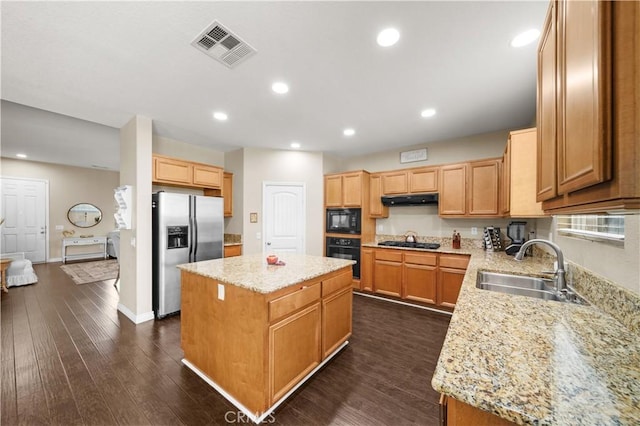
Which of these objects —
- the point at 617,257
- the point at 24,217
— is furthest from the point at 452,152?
the point at 24,217

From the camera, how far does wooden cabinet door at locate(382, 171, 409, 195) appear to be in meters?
4.27

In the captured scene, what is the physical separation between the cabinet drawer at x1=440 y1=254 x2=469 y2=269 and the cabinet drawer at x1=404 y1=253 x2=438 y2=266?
95 millimetres

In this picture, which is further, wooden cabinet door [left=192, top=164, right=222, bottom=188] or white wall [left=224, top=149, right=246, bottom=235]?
white wall [left=224, top=149, right=246, bottom=235]

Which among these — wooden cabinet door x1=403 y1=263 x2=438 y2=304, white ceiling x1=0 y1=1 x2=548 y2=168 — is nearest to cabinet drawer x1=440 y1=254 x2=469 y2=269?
wooden cabinet door x1=403 y1=263 x2=438 y2=304

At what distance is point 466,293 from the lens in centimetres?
151

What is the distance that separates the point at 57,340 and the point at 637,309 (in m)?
4.64

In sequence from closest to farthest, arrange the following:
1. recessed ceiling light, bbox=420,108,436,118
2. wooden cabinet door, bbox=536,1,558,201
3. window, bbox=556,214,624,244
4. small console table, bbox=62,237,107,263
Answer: wooden cabinet door, bbox=536,1,558,201, window, bbox=556,214,624,244, recessed ceiling light, bbox=420,108,436,118, small console table, bbox=62,237,107,263

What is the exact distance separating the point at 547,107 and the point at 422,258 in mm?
2909

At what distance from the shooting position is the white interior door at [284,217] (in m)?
4.64

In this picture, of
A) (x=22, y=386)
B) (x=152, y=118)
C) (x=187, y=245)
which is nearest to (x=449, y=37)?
(x=152, y=118)

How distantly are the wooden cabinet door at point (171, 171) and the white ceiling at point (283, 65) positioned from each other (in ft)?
1.70

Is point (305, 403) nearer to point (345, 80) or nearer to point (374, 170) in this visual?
point (345, 80)

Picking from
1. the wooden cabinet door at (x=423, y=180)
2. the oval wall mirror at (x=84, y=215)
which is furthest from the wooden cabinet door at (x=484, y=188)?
the oval wall mirror at (x=84, y=215)

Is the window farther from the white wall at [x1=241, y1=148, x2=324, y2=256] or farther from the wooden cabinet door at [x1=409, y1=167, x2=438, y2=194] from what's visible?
the white wall at [x1=241, y1=148, x2=324, y2=256]
